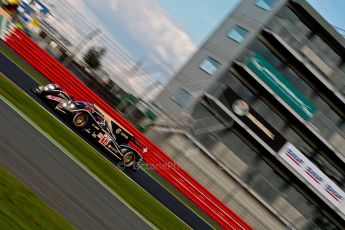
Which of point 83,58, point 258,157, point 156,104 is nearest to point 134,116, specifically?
point 156,104

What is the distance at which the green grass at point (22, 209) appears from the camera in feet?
14.6

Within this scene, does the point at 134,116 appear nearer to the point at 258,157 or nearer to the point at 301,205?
the point at 258,157

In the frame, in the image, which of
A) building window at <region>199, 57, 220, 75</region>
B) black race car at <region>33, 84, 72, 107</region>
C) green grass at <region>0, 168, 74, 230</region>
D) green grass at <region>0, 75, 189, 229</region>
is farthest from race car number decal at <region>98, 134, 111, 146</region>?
building window at <region>199, 57, 220, 75</region>

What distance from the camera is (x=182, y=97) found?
23703 millimetres

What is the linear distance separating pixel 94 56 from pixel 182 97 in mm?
8089

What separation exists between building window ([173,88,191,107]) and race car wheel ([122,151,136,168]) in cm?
1049

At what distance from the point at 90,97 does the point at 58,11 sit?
319cm

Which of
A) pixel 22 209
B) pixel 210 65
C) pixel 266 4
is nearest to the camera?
pixel 22 209

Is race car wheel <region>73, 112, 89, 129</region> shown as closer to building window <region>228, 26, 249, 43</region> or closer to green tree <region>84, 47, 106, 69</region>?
green tree <region>84, 47, 106, 69</region>

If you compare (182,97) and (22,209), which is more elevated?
(182,97)

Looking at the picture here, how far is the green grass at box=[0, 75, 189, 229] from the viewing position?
29.7 ft

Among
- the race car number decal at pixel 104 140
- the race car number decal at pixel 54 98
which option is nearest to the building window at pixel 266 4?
the race car number decal at pixel 104 140

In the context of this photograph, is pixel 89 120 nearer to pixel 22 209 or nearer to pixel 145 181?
pixel 145 181

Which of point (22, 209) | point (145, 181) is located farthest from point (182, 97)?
point (22, 209)
